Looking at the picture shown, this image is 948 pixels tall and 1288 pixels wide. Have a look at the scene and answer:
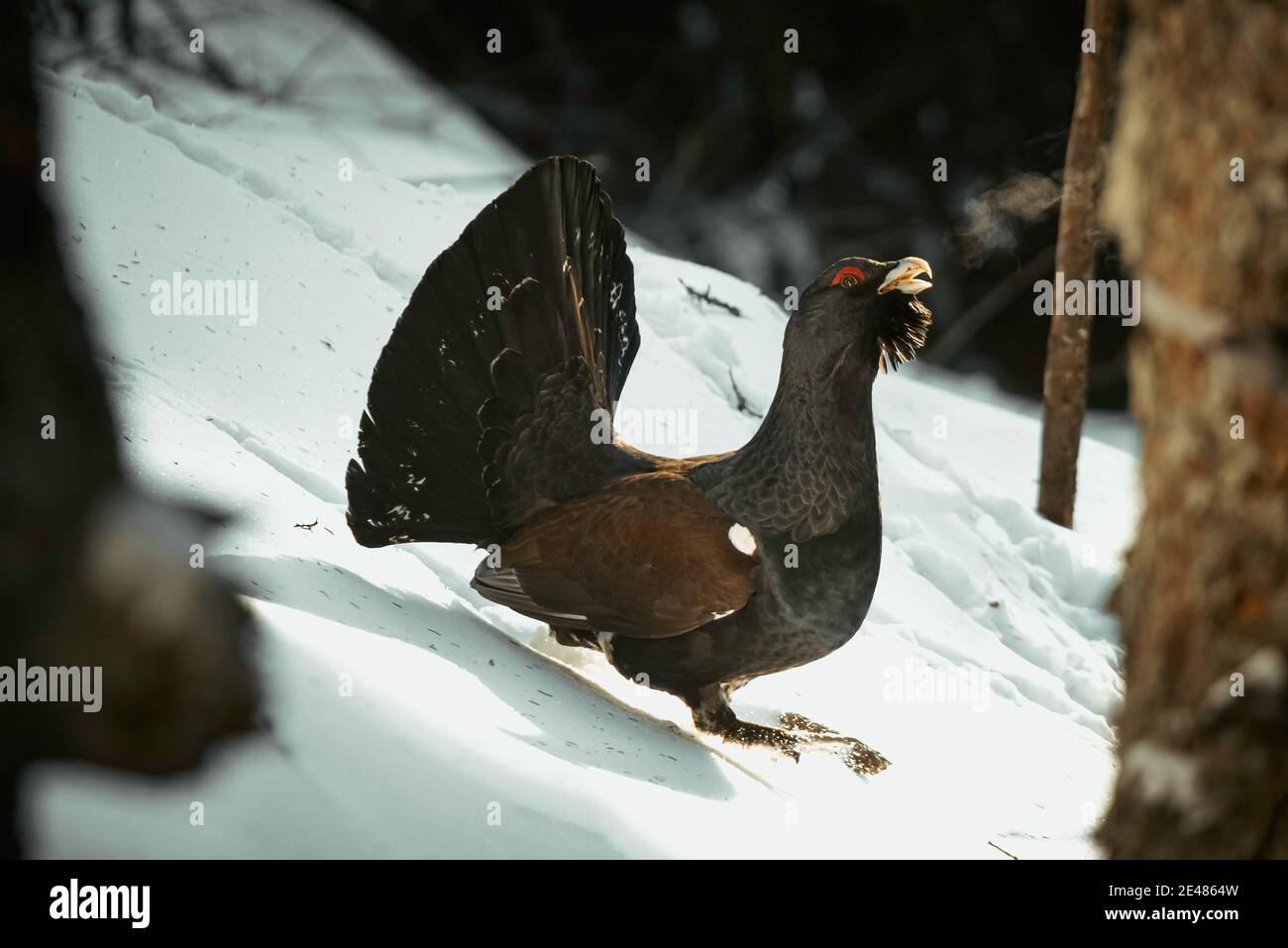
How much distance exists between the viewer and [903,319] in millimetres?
3750

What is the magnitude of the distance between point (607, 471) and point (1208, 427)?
7.60 ft

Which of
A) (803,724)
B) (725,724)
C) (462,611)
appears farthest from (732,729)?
(462,611)

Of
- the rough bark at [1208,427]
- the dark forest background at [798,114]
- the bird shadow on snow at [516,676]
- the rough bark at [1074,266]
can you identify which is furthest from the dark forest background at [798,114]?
the rough bark at [1208,427]

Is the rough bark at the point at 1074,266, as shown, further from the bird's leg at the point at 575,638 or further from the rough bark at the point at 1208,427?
the rough bark at the point at 1208,427

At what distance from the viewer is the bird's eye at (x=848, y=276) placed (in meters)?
3.75

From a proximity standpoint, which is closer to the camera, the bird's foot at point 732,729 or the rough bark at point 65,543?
the rough bark at point 65,543

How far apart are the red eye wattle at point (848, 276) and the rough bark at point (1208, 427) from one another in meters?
1.83

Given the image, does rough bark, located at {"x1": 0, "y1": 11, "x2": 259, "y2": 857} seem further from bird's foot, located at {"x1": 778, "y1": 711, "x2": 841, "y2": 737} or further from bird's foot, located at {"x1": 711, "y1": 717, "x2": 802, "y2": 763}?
bird's foot, located at {"x1": 778, "y1": 711, "x2": 841, "y2": 737}

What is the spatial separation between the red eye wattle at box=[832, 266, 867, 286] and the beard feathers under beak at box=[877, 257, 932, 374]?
0.07m

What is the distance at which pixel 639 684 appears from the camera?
13.1 ft

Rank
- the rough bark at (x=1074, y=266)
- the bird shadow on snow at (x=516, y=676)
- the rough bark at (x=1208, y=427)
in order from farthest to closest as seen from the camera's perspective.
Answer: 1. the rough bark at (x=1074, y=266)
2. the bird shadow on snow at (x=516, y=676)
3. the rough bark at (x=1208, y=427)

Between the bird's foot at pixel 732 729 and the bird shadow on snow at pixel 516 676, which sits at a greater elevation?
the bird shadow on snow at pixel 516 676

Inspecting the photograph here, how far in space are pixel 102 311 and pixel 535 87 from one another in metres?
7.76
